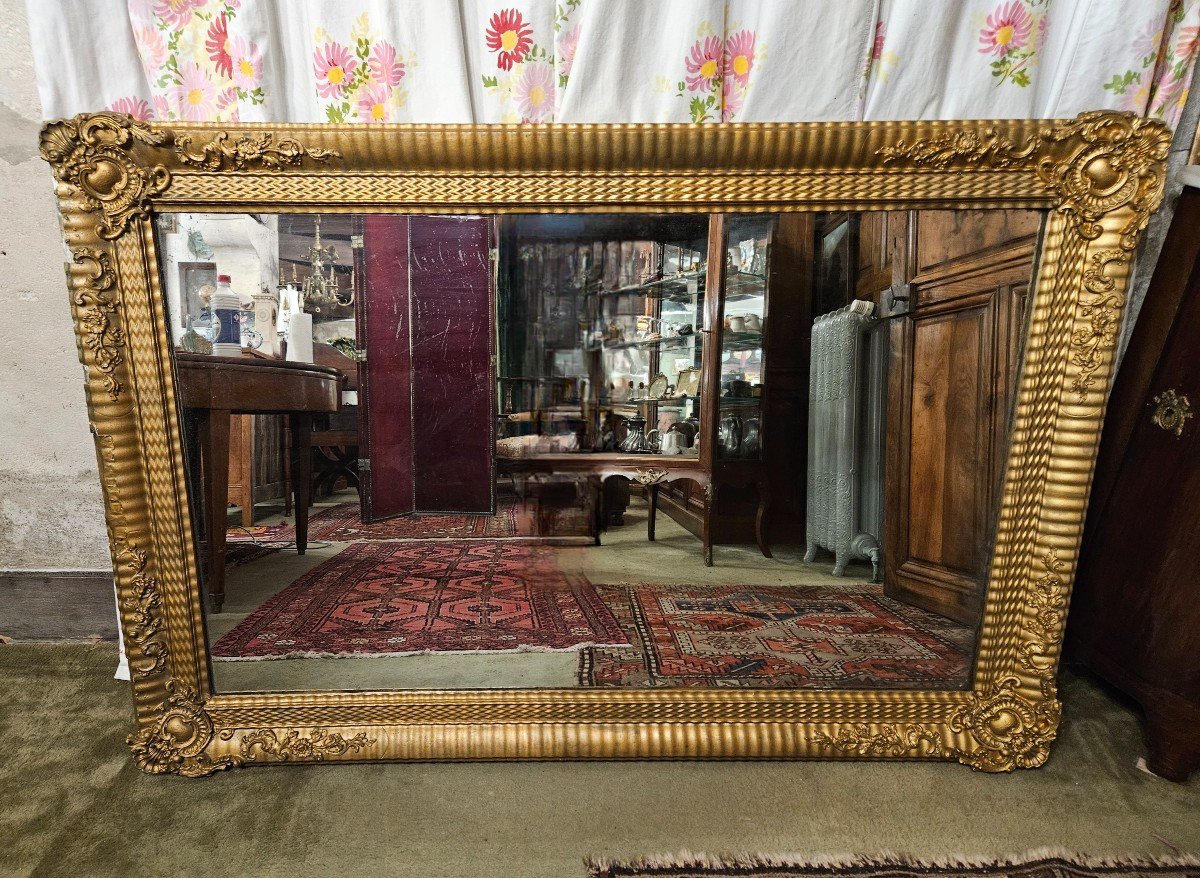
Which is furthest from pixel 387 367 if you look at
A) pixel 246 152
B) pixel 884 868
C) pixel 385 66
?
pixel 884 868

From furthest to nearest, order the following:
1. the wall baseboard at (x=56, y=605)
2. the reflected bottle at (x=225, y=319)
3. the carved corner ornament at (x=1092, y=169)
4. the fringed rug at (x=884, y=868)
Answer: the wall baseboard at (x=56, y=605) → the reflected bottle at (x=225, y=319) → the carved corner ornament at (x=1092, y=169) → the fringed rug at (x=884, y=868)

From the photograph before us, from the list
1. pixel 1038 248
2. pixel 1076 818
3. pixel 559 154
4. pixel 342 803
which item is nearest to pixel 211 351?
pixel 559 154

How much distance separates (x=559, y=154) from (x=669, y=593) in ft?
3.17

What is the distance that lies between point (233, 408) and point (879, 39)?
5.52 feet

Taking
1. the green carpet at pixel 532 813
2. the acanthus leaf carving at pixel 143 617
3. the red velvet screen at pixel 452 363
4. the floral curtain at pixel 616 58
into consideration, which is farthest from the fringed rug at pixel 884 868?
the floral curtain at pixel 616 58

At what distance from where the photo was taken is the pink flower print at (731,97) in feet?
4.71

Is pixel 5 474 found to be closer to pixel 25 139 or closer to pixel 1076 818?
pixel 25 139

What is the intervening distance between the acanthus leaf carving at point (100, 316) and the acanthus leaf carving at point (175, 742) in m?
0.66

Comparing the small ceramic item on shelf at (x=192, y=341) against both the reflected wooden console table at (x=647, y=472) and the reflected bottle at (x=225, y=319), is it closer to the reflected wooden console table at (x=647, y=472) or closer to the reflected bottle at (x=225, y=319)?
the reflected bottle at (x=225, y=319)

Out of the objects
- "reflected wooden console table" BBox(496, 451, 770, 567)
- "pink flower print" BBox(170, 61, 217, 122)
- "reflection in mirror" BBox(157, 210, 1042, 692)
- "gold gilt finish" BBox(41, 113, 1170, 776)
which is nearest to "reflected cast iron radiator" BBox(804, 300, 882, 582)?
"reflection in mirror" BBox(157, 210, 1042, 692)

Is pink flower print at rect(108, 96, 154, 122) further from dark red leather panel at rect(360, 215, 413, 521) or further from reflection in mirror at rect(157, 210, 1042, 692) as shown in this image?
dark red leather panel at rect(360, 215, 413, 521)

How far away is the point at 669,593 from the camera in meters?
1.42

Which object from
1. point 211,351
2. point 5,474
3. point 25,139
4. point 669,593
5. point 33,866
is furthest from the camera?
point 5,474

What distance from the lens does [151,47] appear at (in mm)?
1418
